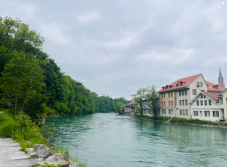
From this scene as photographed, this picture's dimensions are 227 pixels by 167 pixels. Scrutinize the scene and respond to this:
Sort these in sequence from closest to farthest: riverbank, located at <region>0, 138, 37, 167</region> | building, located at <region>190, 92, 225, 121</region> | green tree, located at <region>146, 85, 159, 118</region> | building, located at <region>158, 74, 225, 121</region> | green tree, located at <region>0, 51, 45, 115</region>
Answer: riverbank, located at <region>0, 138, 37, 167</region> < green tree, located at <region>0, 51, 45, 115</region> < building, located at <region>190, 92, 225, 121</region> < building, located at <region>158, 74, 225, 121</region> < green tree, located at <region>146, 85, 159, 118</region>

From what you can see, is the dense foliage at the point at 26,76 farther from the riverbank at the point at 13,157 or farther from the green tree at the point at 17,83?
the riverbank at the point at 13,157

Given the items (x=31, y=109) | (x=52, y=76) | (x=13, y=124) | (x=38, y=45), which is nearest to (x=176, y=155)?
(x=13, y=124)

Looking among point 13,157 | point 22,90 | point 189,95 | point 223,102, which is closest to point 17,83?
point 22,90

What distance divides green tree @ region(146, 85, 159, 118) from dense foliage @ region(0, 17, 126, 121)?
25.7m

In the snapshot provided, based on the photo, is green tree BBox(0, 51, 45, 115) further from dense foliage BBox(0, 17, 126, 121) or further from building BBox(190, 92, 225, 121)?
building BBox(190, 92, 225, 121)

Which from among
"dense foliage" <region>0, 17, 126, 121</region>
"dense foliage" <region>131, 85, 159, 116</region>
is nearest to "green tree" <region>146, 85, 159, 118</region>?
"dense foliage" <region>131, 85, 159, 116</region>

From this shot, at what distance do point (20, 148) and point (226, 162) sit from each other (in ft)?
44.2

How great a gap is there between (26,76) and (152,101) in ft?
160

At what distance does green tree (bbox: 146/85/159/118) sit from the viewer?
5962cm

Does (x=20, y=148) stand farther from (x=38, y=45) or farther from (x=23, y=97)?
(x=38, y=45)

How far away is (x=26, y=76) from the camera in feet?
56.1

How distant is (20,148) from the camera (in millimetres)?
8164

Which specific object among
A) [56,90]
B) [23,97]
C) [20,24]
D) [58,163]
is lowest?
[58,163]

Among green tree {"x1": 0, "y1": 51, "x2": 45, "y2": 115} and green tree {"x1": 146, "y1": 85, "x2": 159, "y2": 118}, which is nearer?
green tree {"x1": 0, "y1": 51, "x2": 45, "y2": 115}
